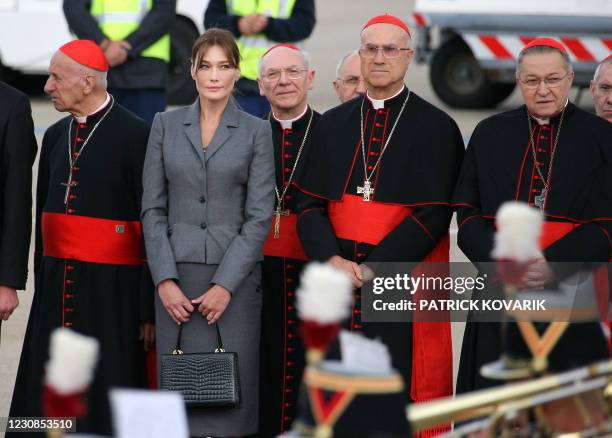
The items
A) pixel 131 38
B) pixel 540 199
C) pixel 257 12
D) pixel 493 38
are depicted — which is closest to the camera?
pixel 540 199

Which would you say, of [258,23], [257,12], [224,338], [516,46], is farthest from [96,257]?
[516,46]

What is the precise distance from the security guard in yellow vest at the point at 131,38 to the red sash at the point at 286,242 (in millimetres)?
1983

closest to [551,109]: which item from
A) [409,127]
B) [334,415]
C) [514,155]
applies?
[514,155]

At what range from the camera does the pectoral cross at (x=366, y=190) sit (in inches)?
190

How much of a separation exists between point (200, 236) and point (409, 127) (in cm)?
84

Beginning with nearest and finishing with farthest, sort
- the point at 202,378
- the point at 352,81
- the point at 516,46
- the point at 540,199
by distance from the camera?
the point at 202,378 < the point at 540,199 < the point at 352,81 < the point at 516,46

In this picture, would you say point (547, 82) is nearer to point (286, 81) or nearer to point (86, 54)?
point (286, 81)

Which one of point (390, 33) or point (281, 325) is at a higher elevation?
point (390, 33)

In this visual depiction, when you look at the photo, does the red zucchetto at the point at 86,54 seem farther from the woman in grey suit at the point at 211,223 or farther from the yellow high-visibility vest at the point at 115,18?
the yellow high-visibility vest at the point at 115,18

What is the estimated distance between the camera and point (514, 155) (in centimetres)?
474

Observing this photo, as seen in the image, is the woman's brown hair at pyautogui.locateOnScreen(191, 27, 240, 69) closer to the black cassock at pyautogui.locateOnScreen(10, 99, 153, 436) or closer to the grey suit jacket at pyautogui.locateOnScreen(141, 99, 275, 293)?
the grey suit jacket at pyautogui.locateOnScreen(141, 99, 275, 293)

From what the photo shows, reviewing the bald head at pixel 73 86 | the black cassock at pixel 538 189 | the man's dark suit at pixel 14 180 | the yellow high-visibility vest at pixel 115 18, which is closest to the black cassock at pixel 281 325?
the black cassock at pixel 538 189

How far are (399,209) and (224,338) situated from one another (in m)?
0.75

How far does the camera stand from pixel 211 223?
470 cm
